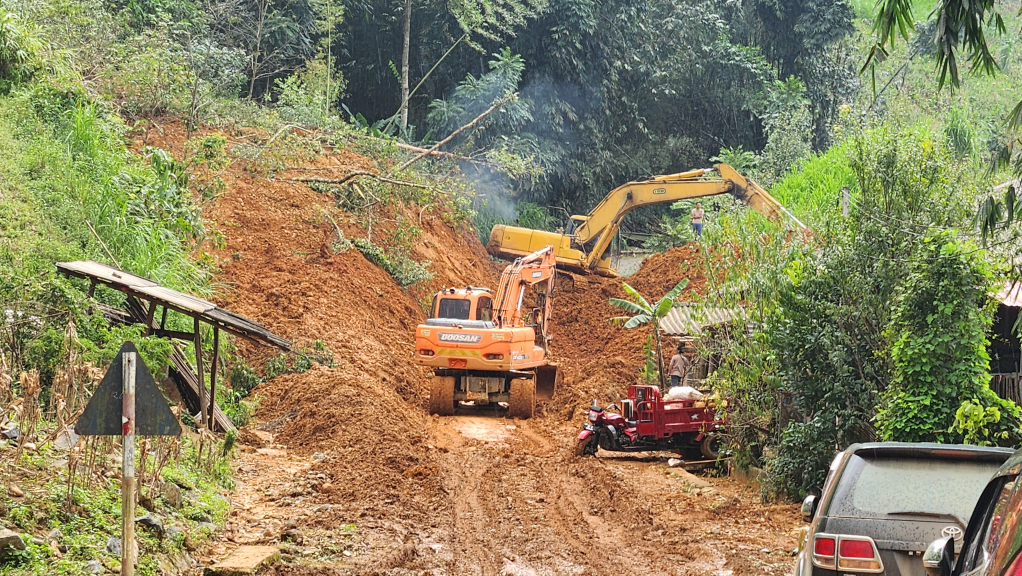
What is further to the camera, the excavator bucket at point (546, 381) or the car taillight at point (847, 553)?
the excavator bucket at point (546, 381)

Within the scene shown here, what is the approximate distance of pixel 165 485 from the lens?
9.59 m

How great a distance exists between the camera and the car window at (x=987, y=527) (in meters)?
4.02

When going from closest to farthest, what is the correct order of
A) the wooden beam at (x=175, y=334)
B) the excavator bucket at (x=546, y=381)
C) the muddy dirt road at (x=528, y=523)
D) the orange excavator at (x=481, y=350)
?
the muddy dirt road at (x=528, y=523), the wooden beam at (x=175, y=334), the orange excavator at (x=481, y=350), the excavator bucket at (x=546, y=381)

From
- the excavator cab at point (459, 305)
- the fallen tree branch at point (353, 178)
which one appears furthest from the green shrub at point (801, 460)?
the fallen tree branch at point (353, 178)

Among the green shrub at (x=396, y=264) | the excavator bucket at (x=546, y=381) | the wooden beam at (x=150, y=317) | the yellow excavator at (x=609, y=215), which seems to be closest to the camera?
the wooden beam at (x=150, y=317)

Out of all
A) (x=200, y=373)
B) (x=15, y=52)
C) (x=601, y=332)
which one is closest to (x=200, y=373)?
(x=200, y=373)

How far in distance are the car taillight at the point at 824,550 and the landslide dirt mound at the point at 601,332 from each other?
546 inches

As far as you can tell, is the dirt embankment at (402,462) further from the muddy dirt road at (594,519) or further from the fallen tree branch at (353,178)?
the fallen tree branch at (353,178)

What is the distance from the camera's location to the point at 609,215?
2948 cm

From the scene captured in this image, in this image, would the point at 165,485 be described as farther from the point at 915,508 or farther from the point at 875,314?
the point at 875,314

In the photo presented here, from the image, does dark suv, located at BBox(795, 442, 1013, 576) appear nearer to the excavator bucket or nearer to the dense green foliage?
the dense green foliage

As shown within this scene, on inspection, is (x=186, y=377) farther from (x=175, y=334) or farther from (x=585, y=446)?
(x=585, y=446)

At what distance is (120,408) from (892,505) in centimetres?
487

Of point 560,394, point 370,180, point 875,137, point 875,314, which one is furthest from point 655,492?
point 370,180
